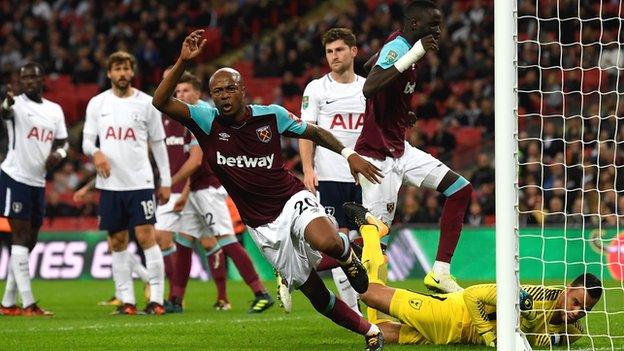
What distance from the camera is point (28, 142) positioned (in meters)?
11.3

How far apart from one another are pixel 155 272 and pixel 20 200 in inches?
61.5

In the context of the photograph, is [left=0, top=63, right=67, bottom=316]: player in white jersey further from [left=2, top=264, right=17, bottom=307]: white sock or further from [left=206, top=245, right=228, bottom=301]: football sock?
[left=206, top=245, right=228, bottom=301]: football sock

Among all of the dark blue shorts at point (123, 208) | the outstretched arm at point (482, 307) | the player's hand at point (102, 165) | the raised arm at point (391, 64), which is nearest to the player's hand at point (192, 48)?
the raised arm at point (391, 64)

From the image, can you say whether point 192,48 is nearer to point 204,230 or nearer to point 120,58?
point 120,58

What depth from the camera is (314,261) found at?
7.52m

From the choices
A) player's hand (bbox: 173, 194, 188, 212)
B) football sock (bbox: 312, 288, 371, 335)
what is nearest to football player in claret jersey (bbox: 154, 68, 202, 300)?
player's hand (bbox: 173, 194, 188, 212)

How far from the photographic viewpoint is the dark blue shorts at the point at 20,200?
11.2 meters

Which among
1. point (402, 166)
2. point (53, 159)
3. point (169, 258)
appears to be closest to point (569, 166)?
point (402, 166)

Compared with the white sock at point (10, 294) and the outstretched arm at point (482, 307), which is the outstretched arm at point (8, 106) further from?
the outstretched arm at point (482, 307)

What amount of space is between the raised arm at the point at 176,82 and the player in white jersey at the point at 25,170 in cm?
402

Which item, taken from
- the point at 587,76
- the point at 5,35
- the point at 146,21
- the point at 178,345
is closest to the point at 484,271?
the point at 587,76

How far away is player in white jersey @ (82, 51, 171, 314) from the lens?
11.0 metres

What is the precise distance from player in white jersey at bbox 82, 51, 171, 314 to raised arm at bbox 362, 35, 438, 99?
3.69m

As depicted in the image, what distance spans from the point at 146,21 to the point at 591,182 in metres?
13.3
